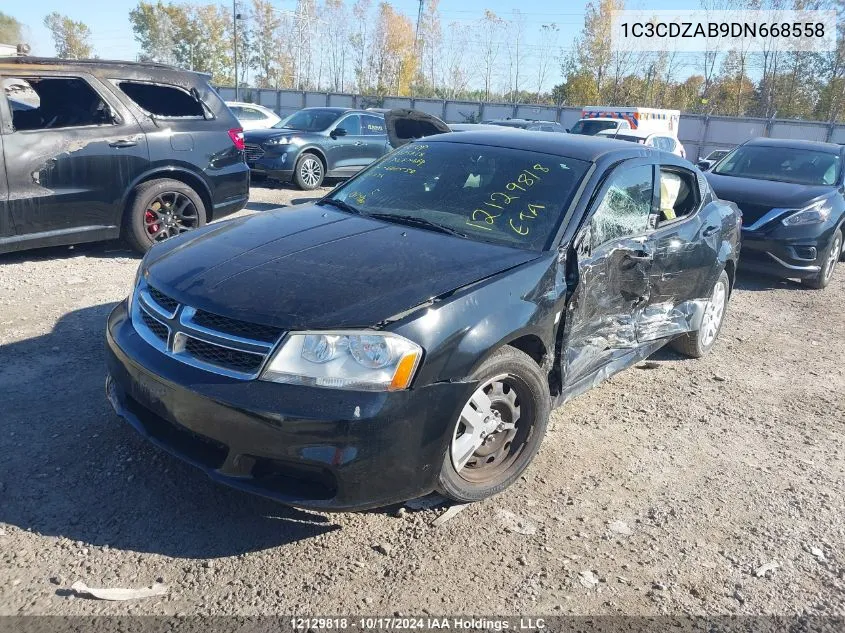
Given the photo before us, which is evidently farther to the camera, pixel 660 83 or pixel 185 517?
pixel 660 83

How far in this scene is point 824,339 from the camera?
6.45m

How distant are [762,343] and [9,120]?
6.76 meters

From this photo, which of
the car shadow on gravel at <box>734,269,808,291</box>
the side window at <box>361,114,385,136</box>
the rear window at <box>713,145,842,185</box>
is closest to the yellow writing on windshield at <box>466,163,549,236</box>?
the car shadow on gravel at <box>734,269,808,291</box>

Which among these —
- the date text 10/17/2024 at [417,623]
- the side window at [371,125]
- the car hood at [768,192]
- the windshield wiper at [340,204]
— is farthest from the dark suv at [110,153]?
the side window at [371,125]

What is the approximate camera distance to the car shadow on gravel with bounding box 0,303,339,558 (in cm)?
285

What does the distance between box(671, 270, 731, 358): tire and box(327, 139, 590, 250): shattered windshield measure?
2026mm

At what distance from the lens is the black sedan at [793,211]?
7926mm

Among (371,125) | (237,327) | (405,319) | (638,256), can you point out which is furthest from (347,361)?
(371,125)

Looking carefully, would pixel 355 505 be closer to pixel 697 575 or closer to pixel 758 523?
pixel 697 575

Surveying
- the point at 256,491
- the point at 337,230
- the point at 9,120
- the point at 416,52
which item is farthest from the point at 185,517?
the point at 416,52

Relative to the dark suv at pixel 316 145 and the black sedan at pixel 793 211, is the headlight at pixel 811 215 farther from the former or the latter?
the dark suv at pixel 316 145

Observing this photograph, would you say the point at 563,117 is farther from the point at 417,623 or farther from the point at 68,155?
the point at 417,623

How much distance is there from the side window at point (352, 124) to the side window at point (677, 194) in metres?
9.15

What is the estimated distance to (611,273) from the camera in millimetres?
3854
